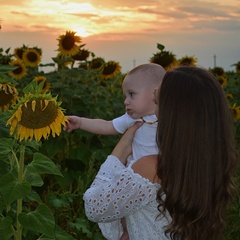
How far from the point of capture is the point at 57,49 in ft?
21.1

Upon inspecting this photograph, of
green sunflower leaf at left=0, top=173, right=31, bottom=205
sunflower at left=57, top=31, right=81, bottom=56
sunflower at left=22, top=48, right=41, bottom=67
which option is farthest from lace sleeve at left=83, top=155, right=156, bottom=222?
sunflower at left=22, top=48, right=41, bottom=67

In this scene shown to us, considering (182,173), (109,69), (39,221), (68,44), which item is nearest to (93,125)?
(39,221)

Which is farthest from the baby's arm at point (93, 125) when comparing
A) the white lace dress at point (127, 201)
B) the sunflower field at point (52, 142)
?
the white lace dress at point (127, 201)

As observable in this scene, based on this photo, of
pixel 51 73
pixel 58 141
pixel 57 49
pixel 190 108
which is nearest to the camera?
pixel 190 108

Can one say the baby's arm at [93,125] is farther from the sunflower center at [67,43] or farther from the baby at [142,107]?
the sunflower center at [67,43]

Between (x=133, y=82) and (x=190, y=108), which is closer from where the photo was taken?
(x=190, y=108)

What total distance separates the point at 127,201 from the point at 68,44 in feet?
13.3

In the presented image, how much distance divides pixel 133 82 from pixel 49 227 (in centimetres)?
78

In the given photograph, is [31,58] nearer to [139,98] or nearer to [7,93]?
[7,93]

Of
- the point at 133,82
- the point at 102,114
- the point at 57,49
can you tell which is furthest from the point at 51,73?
the point at 133,82

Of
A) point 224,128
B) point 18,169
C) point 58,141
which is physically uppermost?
point 224,128

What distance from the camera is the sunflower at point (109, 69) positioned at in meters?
6.88

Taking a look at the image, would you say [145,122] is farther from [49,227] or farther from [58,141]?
[58,141]

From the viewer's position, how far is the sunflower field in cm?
262
